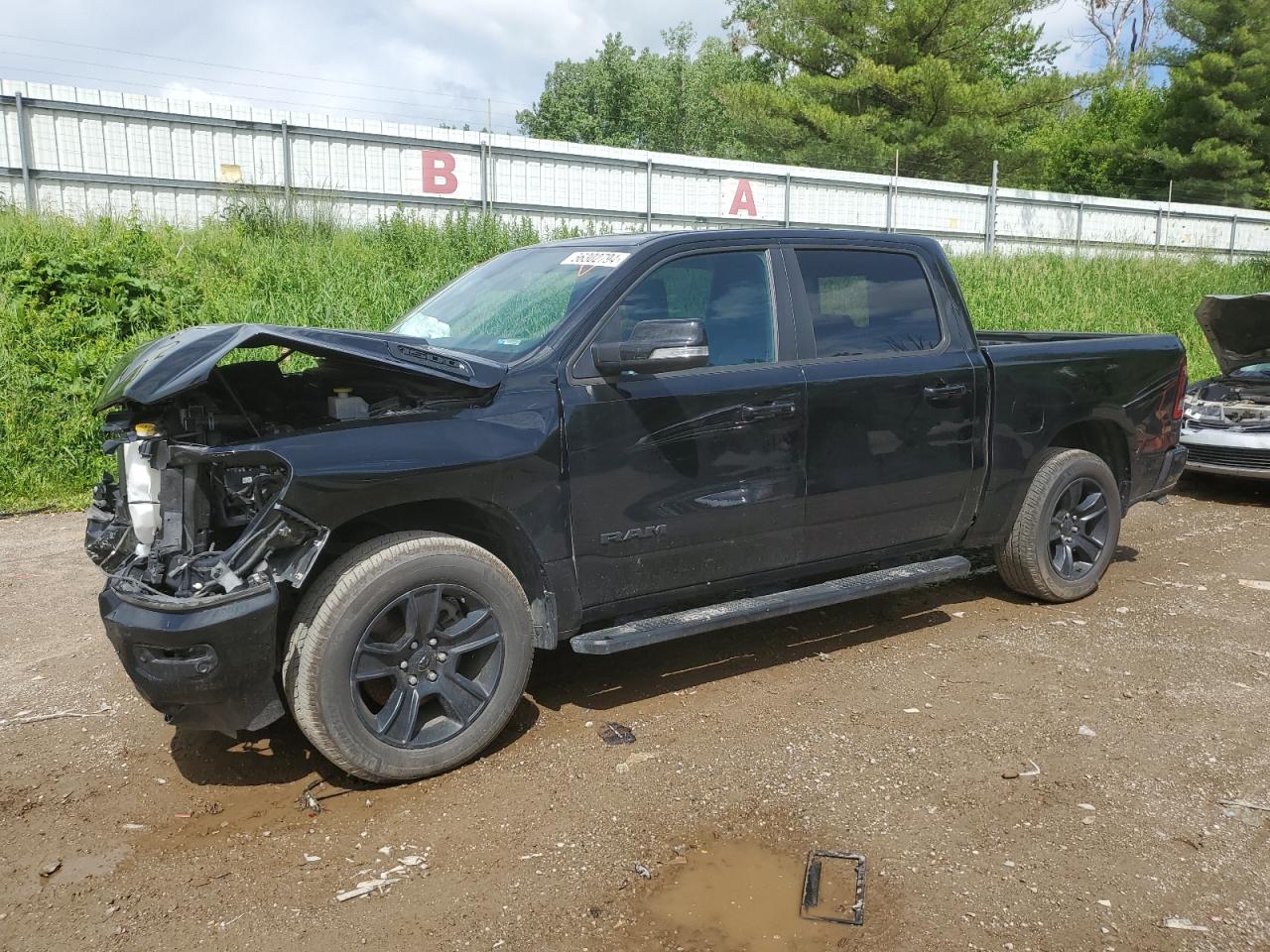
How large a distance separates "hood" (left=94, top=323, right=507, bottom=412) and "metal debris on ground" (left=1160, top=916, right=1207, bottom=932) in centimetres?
266

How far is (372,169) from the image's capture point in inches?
595

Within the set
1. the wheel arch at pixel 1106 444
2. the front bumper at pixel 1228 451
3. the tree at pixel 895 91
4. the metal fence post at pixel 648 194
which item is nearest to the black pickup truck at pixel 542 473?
the wheel arch at pixel 1106 444

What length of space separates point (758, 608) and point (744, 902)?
1498 mm

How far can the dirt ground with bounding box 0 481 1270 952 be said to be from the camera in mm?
2830

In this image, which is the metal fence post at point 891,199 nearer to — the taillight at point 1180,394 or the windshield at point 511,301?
the taillight at point 1180,394

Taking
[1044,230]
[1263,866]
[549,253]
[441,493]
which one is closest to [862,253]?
[549,253]

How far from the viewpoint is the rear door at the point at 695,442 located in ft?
12.8

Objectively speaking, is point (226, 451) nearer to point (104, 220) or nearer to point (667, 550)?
point (667, 550)

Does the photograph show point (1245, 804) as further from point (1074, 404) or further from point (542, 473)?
point (542, 473)

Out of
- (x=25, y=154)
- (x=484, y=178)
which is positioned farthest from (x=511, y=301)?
(x=484, y=178)

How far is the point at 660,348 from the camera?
A: 3.71 metres

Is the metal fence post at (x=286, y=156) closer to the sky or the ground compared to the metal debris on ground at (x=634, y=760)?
closer to the sky

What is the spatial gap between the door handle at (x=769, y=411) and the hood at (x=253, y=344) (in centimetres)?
102

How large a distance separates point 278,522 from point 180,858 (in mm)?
1064
